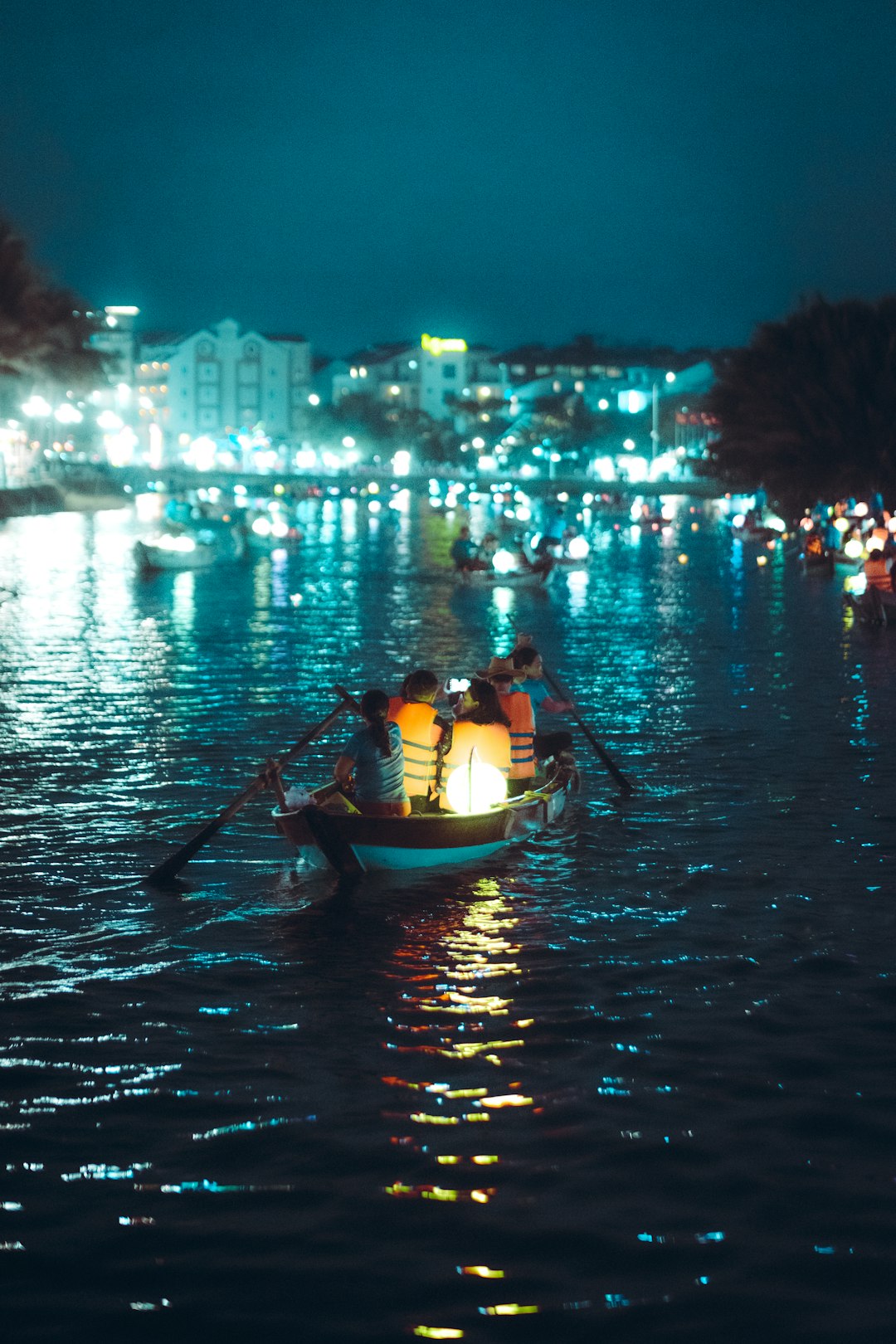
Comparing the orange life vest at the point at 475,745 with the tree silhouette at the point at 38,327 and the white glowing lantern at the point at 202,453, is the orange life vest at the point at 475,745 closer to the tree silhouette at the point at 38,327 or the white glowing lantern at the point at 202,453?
the tree silhouette at the point at 38,327

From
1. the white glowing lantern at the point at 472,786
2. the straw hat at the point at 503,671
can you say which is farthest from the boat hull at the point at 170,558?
the white glowing lantern at the point at 472,786

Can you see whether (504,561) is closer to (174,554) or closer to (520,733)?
(174,554)

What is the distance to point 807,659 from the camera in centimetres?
3206

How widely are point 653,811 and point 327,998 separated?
7018 mm

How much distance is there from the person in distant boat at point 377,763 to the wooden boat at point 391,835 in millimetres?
178

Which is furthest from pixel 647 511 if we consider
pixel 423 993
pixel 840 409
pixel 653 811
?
pixel 423 993

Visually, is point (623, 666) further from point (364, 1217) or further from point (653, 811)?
point (364, 1217)

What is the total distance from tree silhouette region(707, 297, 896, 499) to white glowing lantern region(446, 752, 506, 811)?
213ft

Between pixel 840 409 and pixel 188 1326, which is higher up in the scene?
pixel 840 409

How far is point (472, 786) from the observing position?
14922mm

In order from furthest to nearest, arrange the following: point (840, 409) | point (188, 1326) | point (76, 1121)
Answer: point (840, 409) → point (76, 1121) → point (188, 1326)

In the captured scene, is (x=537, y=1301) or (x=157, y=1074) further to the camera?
(x=157, y=1074)

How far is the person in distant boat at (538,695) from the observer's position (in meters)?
16.8

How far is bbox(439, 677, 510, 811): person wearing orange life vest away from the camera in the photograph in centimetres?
1492
